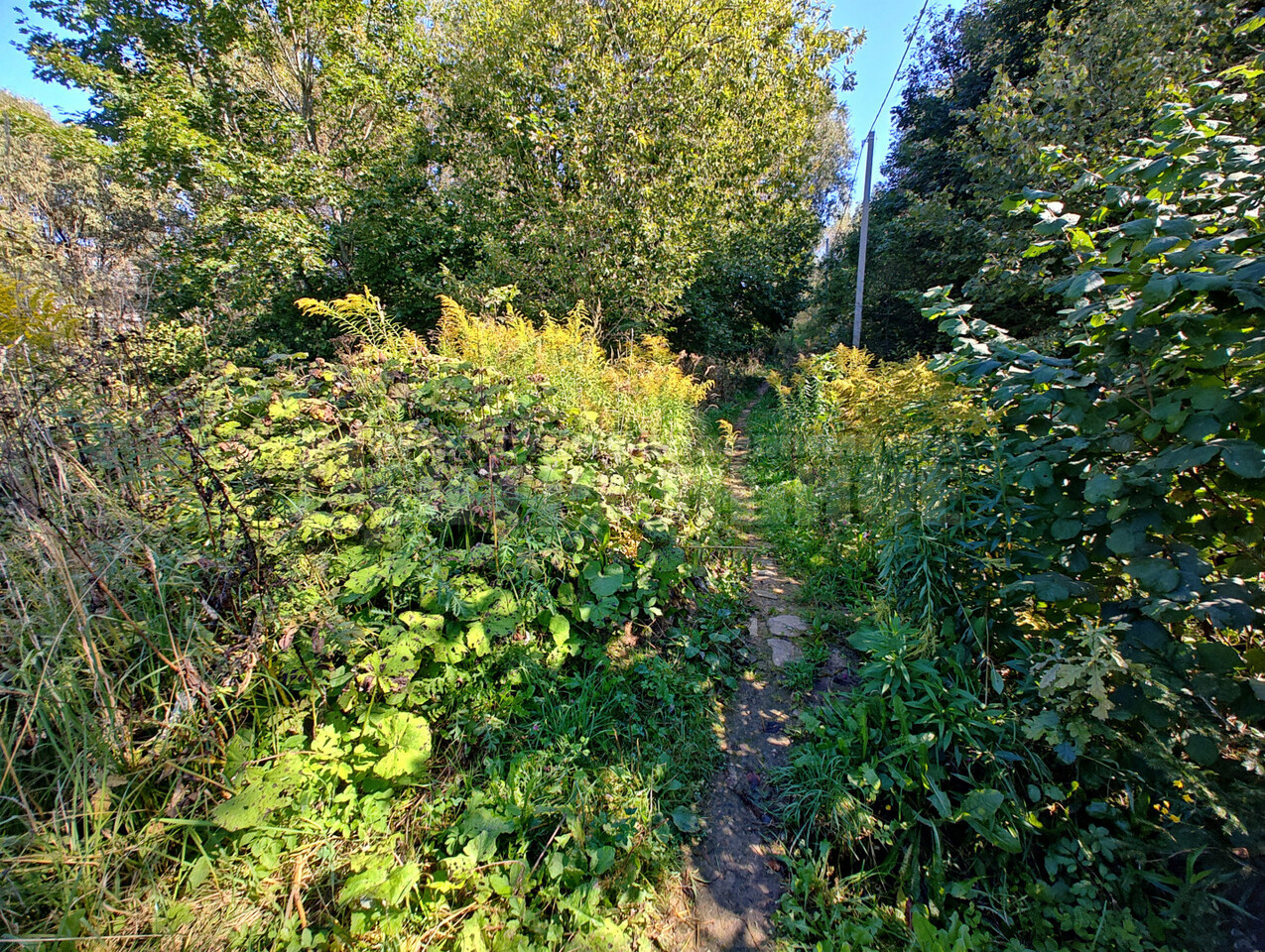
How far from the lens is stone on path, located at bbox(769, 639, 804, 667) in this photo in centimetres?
297

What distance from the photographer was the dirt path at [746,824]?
67.3 inches

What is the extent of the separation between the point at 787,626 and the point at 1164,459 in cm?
227

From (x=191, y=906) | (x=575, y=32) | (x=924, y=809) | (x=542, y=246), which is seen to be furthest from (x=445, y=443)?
(x=575, y=32)

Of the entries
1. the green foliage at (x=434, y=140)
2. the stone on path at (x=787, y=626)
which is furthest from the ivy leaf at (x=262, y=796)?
the green foliage at (x=434, y=140)

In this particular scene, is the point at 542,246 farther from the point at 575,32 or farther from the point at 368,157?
the point at 368,157

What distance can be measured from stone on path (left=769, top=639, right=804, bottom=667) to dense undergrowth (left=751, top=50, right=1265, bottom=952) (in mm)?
577

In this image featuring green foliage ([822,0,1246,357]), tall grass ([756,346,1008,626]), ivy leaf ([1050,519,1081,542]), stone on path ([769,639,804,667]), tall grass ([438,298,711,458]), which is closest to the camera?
ivy leaf ([1050,519,1081,542])

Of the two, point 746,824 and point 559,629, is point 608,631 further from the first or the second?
point 746,824

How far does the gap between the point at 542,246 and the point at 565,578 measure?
7.89m

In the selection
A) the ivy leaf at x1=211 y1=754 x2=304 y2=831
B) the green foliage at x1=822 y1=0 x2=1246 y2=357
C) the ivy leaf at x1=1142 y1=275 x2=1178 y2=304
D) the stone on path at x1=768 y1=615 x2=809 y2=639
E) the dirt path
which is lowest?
the dirt path

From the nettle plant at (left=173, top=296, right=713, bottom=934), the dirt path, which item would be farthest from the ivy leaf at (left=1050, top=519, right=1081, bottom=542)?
the nettle plant at (left=173, top=296, right=713, bottom=934)

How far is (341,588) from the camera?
7.33ft

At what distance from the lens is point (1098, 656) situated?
1566 millimetres

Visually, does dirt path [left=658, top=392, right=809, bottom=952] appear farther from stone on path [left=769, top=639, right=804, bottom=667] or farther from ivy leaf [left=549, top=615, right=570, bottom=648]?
ivy leaf [left=549, top=615, right=570, bottom=648]
